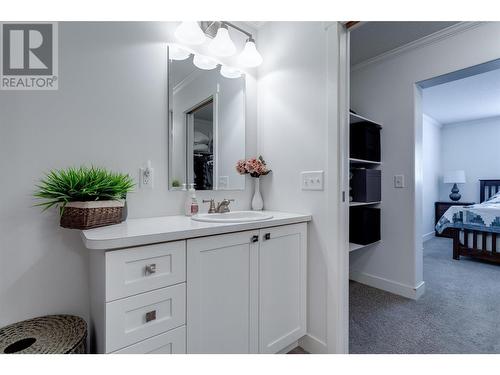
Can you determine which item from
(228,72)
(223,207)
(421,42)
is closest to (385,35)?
(421,42)

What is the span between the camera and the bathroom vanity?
0.92 metres

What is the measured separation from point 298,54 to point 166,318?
166cm

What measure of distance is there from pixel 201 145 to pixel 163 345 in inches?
45.9

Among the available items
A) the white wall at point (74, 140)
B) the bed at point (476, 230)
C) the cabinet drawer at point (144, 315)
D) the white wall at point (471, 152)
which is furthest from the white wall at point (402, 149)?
the white wall at point (471, 152)

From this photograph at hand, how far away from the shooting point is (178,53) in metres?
1.59

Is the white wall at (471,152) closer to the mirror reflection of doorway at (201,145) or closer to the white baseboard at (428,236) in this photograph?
the white baseboard at (428,236)

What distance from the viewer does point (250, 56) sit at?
179 centimetres

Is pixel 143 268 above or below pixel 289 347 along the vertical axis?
above

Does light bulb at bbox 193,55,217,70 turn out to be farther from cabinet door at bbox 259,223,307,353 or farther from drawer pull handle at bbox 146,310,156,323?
drawer pull handle at bbox 146,310,156,323

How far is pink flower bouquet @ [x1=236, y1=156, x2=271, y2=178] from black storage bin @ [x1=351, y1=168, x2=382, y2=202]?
1.08 meters

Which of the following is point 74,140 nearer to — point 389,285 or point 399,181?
point 399,181

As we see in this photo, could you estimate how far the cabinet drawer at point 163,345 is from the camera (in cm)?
95
